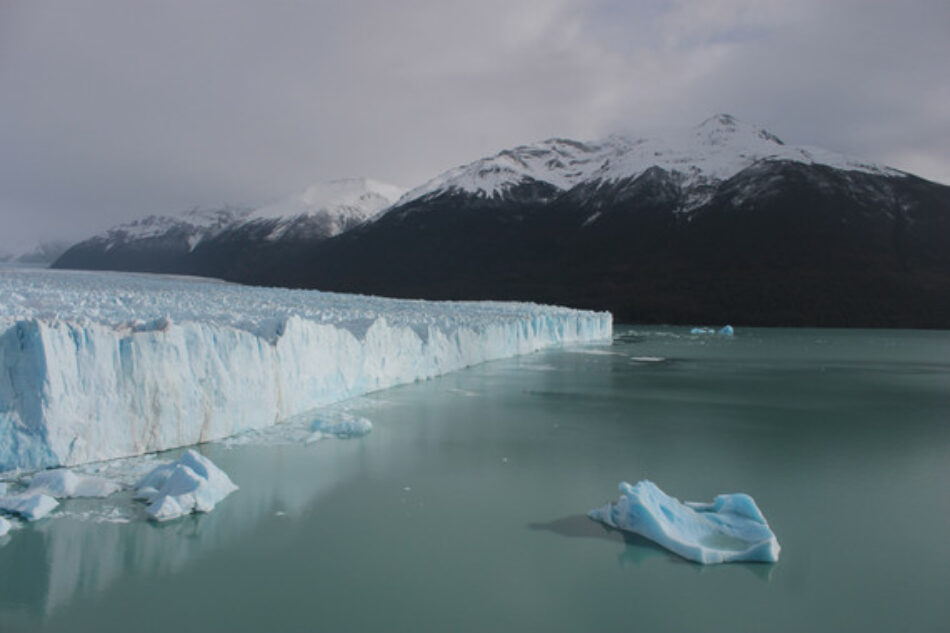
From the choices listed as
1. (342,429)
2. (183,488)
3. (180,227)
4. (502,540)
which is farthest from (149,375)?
(180,227)

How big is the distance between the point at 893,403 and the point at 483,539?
9.53m

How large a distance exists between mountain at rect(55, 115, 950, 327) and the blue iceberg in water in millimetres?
Result: 39757

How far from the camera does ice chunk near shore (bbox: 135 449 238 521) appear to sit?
4.84 meters

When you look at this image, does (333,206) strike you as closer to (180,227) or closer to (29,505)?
(180,227)

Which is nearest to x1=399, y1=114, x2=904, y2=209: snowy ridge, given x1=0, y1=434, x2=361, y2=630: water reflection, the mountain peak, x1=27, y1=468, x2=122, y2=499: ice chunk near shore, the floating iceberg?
the mountain peak

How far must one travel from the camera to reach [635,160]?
74.6m

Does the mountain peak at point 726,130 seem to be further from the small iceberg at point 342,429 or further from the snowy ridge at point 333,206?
the small iceberg at point 342,429

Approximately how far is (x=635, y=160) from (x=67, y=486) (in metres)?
75.0

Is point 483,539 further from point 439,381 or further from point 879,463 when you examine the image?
point 439,381

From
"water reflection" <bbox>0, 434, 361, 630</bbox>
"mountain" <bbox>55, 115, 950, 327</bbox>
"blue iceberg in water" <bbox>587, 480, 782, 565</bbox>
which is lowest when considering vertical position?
"water reflection" <bbox>0, 434, 361, 630</bbox>

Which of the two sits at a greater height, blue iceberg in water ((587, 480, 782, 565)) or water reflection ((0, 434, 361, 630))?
blue iceberg in water ((587, 480, 782, 565))

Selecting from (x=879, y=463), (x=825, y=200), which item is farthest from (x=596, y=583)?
(x=825, y=200)

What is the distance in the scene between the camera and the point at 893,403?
36.5 feet

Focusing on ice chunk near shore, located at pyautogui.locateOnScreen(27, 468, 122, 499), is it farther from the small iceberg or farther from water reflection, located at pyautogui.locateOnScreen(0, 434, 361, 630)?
the small iceberg
